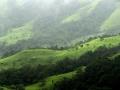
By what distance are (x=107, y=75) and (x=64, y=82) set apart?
35.4 metres

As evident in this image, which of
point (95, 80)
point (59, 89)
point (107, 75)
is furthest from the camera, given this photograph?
point (59, 89)

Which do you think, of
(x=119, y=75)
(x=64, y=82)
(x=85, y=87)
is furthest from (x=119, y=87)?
(x=64, y=82)

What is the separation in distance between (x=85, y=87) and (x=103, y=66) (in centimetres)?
2875

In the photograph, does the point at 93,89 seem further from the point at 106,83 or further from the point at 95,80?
the point at 95,80

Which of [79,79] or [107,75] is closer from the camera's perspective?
[107,75]

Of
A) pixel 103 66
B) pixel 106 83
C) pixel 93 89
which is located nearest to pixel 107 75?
pixel 106 83

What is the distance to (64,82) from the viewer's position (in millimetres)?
196875

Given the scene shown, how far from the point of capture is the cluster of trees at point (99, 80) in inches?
6289

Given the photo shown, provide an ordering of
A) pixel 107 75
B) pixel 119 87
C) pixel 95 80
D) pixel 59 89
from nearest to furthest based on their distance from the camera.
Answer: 1. pixel 119 87
2. pixel 107 75
3. pixel 95 80
4. pixel 59 89

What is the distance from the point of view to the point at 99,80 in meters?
172

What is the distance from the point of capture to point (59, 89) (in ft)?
633

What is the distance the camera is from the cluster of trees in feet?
524

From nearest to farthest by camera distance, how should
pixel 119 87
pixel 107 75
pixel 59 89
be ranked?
pixel 119 87, pixel 107 75, pixel 59 89

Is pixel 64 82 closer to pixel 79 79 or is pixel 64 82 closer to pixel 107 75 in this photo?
pixel 79 79
